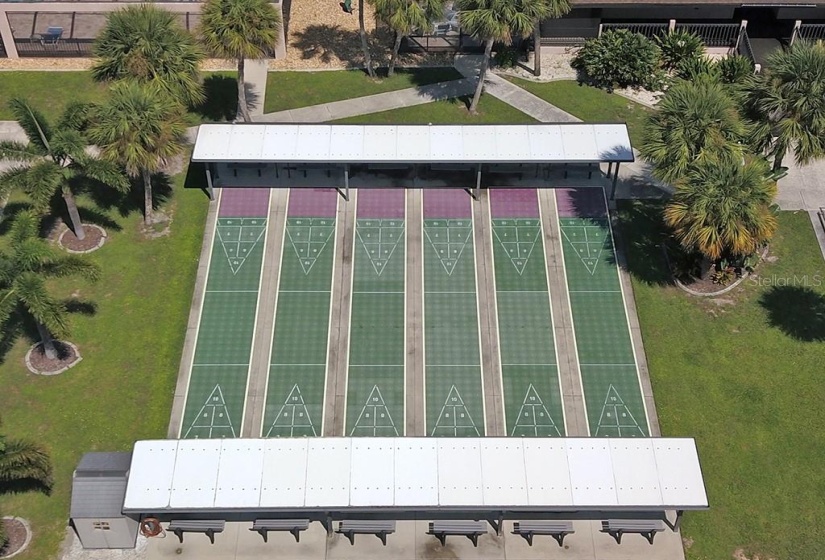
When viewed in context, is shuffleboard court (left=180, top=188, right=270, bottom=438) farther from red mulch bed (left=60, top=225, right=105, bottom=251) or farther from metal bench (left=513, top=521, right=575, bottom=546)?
metal bench (left=513, top=521, right=575, bottom=546)

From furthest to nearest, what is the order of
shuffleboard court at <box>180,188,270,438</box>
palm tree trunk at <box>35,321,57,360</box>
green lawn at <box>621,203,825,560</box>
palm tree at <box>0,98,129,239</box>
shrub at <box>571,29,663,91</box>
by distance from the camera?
1. shrub at <box>571,29,663,91</box>
2. palm tree trunk at <box>35,321,57,360</box>
3. shuffleboard court at <box>180,188,270,438</box>
4. palm tree at <box>0,98,129,239</box>
5. green lawn at <box>621,203,825,560</box>

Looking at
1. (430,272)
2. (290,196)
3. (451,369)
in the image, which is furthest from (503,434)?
(290,196)

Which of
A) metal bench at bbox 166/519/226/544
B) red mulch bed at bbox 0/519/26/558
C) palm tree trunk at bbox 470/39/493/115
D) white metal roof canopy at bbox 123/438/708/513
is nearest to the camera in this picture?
white metal roof canopy at bbox 123/438/708/513

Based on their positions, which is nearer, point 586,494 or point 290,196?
point 586,494

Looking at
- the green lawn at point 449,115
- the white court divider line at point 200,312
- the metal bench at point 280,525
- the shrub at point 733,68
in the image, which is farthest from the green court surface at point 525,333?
the shrub at point 733,68

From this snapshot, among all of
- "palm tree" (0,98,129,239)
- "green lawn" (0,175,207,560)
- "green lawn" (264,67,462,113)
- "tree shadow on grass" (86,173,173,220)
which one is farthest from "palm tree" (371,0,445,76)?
"palm tree" (0,98,129,239)

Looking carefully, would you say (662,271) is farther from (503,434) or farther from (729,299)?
(503,434)

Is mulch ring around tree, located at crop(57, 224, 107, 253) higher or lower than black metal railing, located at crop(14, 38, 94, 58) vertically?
lower

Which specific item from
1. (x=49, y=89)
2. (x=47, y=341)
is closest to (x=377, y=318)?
(x=47, y=341)
